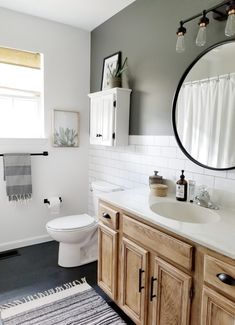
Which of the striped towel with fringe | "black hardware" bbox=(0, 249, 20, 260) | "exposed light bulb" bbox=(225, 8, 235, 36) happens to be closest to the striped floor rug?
"black hardware" bbox=(0, 249, 20, 260)

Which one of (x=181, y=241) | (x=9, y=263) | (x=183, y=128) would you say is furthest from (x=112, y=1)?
(x=9, y=263)

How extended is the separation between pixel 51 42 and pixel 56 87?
48cm

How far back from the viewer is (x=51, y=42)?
2.76 m

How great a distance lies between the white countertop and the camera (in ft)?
3.52

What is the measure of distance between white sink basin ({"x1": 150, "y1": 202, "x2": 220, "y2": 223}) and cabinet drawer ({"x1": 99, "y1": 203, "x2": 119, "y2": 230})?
0.88ft

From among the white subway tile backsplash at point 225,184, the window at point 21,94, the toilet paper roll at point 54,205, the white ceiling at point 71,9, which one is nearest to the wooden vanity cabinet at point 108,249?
the white subway tile backsplash at point 225,184

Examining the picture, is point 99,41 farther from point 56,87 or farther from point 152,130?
point 152,130

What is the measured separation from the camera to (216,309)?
3.49 ft

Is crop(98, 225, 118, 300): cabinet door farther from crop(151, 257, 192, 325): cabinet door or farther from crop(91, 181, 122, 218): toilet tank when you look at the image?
crop(91, 181, 122, 218): toilet tank

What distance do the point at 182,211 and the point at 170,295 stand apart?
0.57m

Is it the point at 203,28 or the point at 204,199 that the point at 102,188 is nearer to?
the point at 204,199

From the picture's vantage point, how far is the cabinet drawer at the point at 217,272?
1.00 metres

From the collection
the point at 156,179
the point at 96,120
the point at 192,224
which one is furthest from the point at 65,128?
the point at 192,224

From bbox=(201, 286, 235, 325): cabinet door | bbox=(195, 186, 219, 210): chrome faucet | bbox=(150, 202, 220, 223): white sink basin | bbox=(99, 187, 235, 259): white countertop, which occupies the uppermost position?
A: bbox=(195, 186, 219, 210): chrome faucet
